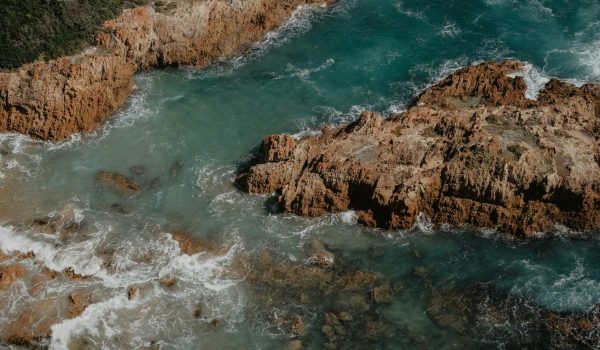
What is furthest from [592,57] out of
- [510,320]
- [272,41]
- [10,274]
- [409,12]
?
[10,274]

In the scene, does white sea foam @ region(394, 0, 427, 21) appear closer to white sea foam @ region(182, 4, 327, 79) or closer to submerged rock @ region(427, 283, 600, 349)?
white sea foam @ region(182, 4, 327, 79)

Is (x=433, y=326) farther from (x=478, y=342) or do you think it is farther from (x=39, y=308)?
(x=39, y=308)

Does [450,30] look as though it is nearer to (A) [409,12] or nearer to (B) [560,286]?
(A) [409,12]

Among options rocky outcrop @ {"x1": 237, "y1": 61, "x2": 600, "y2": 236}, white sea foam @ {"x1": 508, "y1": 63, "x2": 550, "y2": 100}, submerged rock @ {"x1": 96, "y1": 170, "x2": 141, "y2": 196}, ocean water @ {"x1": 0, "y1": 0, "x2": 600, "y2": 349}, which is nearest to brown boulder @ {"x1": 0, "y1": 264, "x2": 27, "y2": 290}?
ocean water @ {"x1": 0, "y1": 0, "x2": 600, "y2": 349}

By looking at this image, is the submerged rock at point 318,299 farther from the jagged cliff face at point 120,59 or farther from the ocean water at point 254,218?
the jagged cliff face at point 120,59

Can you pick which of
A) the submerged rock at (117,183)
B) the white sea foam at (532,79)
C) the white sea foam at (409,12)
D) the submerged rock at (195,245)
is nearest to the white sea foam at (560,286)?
the white sea foam at (532,79)

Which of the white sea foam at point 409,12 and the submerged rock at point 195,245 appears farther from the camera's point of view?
the white sea foam at point 409,12
